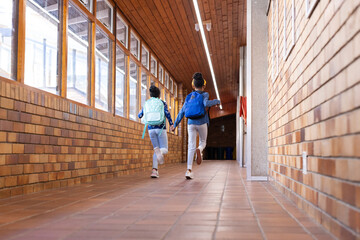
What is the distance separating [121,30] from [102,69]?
1.53m

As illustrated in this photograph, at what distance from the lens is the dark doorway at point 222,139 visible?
30.6 meters

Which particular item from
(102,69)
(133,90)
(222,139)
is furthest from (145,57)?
(222,139)

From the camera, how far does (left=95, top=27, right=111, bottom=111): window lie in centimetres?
624

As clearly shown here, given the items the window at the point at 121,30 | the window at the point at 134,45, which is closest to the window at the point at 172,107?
the window at the point at 134,45

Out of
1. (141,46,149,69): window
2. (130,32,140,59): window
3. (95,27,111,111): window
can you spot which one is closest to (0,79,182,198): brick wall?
(95,27,111,111): window

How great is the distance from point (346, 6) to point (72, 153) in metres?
4.01

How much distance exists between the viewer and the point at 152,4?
7.32 metres

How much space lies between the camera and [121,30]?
774cm

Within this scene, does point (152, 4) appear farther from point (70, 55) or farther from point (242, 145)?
point (242, 145)

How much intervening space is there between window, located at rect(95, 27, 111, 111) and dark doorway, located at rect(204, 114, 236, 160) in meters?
24.0

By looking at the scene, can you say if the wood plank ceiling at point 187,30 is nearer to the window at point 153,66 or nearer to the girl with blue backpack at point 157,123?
the window at point 153,66

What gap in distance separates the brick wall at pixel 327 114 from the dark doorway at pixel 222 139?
2739 cm

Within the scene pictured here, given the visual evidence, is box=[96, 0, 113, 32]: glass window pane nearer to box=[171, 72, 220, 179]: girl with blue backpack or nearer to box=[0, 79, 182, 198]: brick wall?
box=[0, 79, 182, 198]: brick wall

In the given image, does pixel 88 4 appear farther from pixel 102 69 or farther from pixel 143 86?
pixel 143 86
